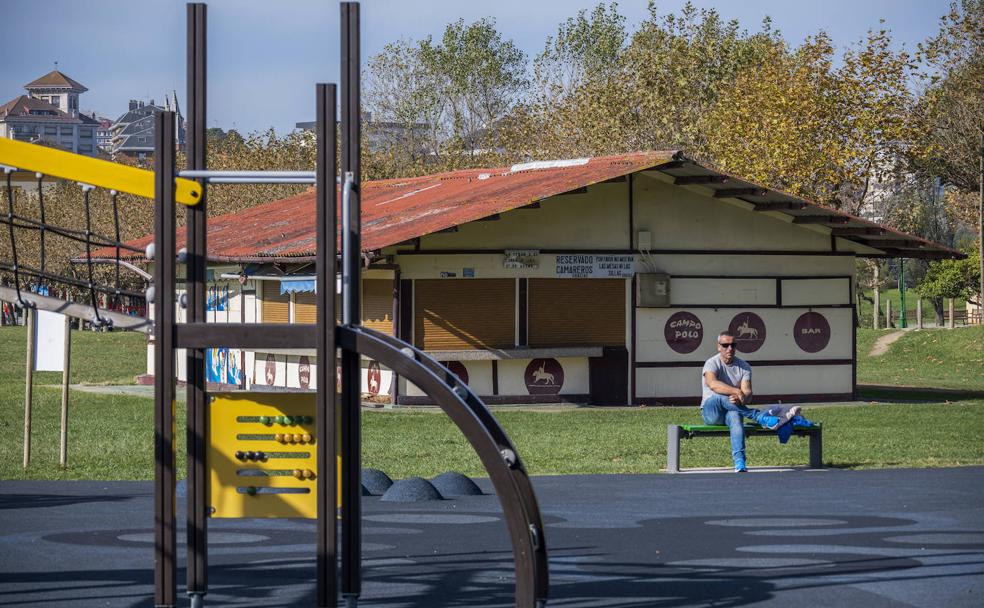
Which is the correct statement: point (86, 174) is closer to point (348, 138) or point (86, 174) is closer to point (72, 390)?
point (348, 138)

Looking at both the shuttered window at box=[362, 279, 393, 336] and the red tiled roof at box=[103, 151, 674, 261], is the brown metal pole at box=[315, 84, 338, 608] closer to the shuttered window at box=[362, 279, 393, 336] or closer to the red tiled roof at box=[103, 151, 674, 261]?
the red tiled roof at box=[103, 151, 674, 261]

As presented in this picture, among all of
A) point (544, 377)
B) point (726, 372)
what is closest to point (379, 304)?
point (544, 377)

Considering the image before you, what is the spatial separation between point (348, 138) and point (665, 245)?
19.0 metres

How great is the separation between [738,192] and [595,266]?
2.75 m

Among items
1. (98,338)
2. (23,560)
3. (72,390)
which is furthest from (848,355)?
(98,338)

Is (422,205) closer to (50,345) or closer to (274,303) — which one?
(274,303)

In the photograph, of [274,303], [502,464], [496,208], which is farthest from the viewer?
[274,303]

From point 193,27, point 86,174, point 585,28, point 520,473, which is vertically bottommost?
point 520,473

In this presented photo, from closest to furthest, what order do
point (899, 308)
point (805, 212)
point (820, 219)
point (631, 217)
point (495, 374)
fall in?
point (495, 374), point (631, 217), point (805, 212), point (820, 219), point (899, 308)

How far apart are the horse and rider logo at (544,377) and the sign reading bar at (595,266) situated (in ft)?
5.01

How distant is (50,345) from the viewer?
14.5m

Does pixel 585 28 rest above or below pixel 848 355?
above

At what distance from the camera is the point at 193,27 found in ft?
22.4

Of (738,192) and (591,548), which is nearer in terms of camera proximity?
(591,548)
